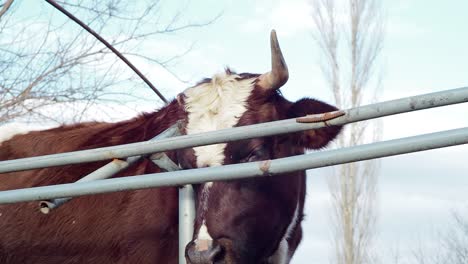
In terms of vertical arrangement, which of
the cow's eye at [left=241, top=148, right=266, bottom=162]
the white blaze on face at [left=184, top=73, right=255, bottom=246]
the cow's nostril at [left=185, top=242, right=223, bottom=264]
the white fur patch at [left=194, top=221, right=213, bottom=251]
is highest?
the white blaze on face at [left=184, top=73, right=255, bottom=246]

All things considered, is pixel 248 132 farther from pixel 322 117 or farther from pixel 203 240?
pixel 203 240

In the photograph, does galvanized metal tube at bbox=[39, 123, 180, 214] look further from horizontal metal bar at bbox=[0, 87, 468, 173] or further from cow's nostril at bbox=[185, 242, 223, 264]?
cow's nostril at bbox=[185, 242, 223, 264]

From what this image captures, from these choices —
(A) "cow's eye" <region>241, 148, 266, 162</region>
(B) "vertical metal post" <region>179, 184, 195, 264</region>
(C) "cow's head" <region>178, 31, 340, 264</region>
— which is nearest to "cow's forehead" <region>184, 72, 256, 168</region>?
(C) "cow's head" <region>178, 31, 340, 264</region>

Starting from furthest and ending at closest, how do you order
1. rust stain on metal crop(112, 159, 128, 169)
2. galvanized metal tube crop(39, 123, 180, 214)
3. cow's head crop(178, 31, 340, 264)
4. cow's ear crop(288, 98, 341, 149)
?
cow's ear crop(288, 98, 341, 149) → cow's head crop(178, 31, 340, 264) → rust stain on metal crop(112, 159, 128, 169) → galvanized metal tube crop(39, 123, 180, 214)

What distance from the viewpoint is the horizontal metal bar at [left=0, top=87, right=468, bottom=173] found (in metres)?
2.56

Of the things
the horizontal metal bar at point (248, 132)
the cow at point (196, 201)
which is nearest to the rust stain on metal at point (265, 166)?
the horizontal metal bar at point (248, 132)

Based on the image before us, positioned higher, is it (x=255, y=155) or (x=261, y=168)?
(x=255, y=155)

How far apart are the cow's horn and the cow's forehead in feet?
0.32

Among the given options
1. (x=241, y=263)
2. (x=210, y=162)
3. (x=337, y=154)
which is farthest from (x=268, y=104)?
(x=337, y=154)

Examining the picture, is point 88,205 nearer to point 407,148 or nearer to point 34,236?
point 34,236

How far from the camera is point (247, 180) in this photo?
3973mm

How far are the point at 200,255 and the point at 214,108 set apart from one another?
102 cm

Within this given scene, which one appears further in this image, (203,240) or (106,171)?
(203,240)

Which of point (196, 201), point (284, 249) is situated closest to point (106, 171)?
point (196, 201)
